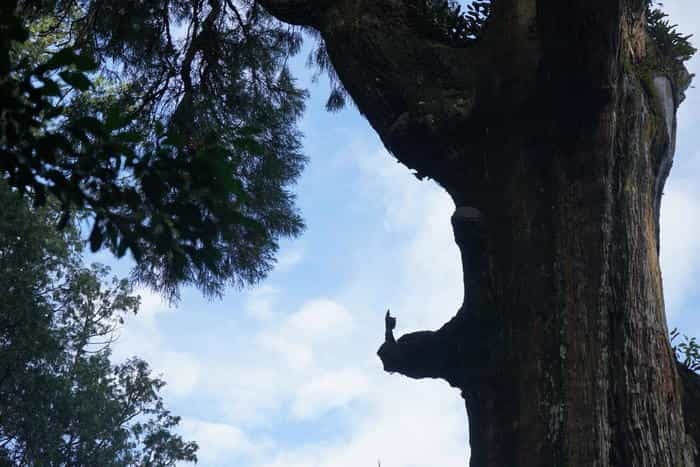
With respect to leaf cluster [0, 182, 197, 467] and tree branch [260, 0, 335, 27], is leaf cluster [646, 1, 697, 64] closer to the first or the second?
tree branch [260, 0, 335, 27]

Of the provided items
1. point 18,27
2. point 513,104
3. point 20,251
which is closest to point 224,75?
point 513,104

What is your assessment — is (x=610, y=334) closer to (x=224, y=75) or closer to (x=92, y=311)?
(x=224, y=75)

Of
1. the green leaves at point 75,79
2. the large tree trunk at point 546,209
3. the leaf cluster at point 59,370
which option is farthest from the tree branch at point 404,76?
the leaf cluster at point 59,370

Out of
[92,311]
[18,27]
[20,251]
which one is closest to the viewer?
[18,27]

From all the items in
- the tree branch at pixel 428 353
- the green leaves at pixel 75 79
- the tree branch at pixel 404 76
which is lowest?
the green leaves at pixel 75 79

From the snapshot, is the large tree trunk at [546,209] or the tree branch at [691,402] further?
the tree branch at [691,402]

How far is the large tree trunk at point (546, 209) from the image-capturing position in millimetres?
3789

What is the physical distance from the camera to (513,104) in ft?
14.6

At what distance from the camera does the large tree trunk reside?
379 cm

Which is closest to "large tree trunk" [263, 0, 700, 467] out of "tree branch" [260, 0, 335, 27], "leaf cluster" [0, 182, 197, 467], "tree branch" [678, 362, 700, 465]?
"tree branch" [678, 362, 700, 465]

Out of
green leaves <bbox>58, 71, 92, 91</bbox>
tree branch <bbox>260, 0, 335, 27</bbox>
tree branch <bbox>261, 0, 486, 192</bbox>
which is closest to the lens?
green leaves <bbox>58, 71, 92, 91</bbox>

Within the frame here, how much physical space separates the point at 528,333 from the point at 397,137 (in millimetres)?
1295

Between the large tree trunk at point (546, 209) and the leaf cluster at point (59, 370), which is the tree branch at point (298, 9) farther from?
the leaf cluster at point (59, 370)

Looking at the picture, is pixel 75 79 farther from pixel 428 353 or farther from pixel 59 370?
pixel 59 370
